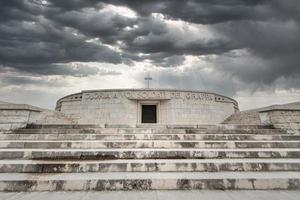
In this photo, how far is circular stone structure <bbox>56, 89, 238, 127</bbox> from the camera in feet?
42.2

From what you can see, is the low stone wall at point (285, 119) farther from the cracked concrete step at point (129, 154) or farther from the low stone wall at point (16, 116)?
the low stone wall at point (16, 116)

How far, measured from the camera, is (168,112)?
42.6 feet

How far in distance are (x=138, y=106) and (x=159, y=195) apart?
1098 cm

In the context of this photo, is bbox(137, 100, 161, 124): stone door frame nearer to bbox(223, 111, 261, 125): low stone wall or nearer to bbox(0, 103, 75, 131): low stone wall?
bbox(223, 111, 261, 125): low stone wall

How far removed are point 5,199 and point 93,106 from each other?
35.9ft

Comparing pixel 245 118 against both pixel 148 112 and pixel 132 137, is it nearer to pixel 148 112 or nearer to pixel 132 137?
pixel 148 112

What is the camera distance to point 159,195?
8.13 feet

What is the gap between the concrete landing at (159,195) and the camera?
7.87 feet

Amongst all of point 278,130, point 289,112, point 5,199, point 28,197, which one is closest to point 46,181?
point 28,197

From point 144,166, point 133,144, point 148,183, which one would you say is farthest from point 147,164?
point 133,144

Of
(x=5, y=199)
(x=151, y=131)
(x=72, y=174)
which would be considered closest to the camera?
(x=5, y=199)

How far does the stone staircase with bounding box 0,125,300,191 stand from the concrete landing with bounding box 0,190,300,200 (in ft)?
0.44

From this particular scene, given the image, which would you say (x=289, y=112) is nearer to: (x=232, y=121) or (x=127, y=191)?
(x=127, y=191)

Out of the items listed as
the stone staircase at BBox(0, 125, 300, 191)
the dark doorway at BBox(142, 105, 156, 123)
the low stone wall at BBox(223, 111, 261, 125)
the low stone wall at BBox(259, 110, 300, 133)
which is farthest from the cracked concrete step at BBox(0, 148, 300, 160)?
the dark doorway at BBox(142, 105, 156, 123)
